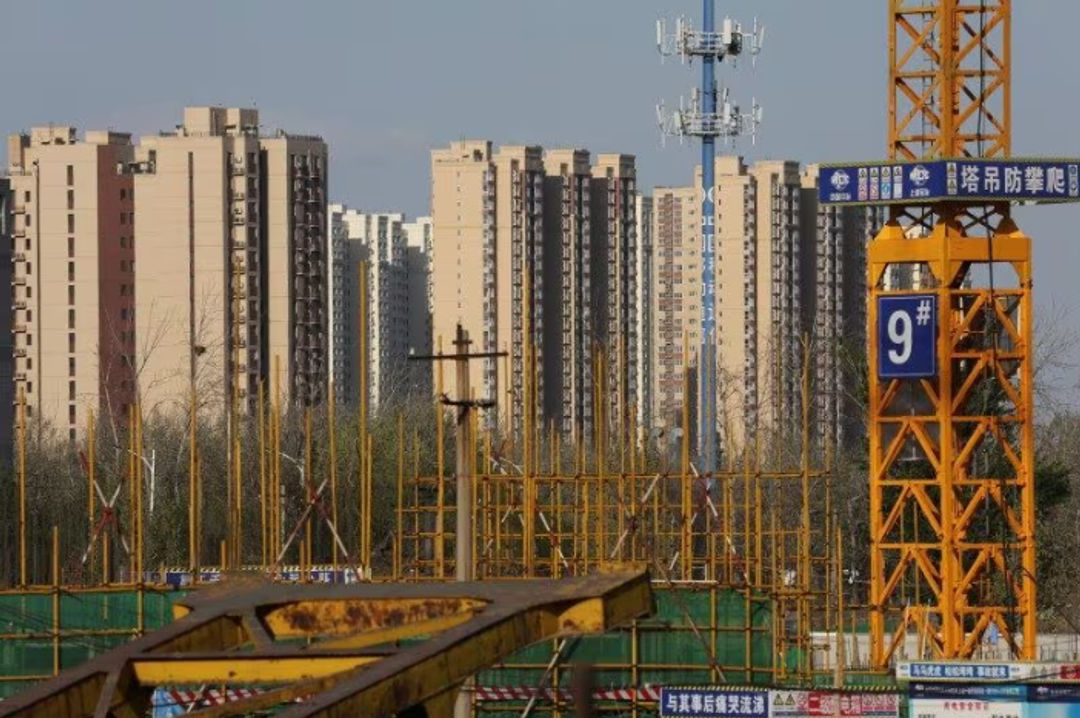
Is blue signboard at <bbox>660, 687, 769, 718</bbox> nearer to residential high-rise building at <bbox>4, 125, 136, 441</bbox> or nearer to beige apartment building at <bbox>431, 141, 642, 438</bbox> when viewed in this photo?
residential high-rise building at <bbox>4, 125, 136, 441</bbox>

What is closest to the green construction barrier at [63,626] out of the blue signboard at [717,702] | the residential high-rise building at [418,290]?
the blue signboard at [717,702]

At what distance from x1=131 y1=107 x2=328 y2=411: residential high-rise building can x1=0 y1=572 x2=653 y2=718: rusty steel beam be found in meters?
66.6

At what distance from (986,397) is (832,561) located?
4.92 meters

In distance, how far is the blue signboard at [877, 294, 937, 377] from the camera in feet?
91.0

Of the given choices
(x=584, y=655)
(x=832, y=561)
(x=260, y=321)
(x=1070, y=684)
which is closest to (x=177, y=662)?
(x=1070, y=684)

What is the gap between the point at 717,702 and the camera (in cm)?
1978

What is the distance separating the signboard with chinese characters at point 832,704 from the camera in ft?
64.0

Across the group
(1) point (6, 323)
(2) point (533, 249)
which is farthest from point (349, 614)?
(2) point (533, 249)

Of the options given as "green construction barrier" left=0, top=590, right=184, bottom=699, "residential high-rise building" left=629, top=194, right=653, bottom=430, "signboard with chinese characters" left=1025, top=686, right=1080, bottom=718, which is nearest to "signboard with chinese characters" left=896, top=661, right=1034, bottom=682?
"signboard with chinese characters" left=1025, top=686, right=1080, bottom=718

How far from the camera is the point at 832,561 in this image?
32750 mm

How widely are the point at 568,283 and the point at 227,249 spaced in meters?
15.8

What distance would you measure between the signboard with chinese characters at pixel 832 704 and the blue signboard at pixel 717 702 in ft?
0.36

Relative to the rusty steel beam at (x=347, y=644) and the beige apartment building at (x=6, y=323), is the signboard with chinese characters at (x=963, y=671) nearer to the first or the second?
the rusty steel beam at (x=347, y=644)

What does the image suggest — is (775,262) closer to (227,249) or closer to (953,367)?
(227,249)
